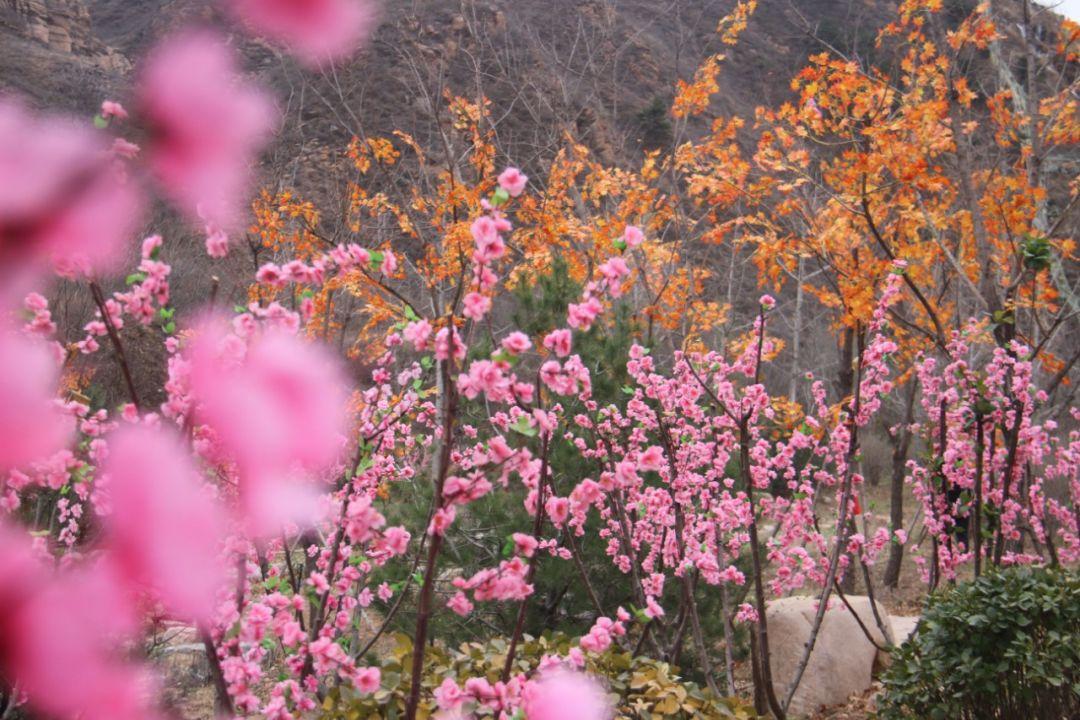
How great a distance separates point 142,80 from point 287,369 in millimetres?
189

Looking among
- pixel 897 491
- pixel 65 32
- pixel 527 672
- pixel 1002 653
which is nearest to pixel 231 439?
pixel 527 672

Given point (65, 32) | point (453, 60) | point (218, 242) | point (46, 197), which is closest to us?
point (46, 197)

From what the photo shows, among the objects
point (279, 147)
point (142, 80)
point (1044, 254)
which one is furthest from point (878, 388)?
point (279, 147)

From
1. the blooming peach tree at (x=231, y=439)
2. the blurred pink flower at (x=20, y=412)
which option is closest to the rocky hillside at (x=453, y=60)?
the blooming peach tree at (x=231, y=439)

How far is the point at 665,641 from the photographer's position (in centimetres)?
483

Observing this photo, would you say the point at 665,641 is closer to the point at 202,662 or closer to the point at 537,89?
the point at 202,662

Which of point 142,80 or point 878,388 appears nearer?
point 142,80

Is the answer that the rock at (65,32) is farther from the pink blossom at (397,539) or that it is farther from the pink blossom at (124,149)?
the pink blossom at (124,149)

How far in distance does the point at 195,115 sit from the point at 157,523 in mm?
224

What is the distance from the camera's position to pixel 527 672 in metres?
2.53

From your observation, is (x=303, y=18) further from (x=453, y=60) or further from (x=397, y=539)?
(x=453, y=60)

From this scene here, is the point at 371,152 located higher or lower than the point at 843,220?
higher

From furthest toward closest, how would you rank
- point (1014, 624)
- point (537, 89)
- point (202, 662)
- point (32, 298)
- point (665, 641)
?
point (537, 89) → point (202, 662) → point (665, 641) → point (1014, 624) → point (32, 298)

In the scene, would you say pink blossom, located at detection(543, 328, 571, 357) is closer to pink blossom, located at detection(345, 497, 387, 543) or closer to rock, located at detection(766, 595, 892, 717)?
pink blossom, located at detection(345, 497, 387, 543)
